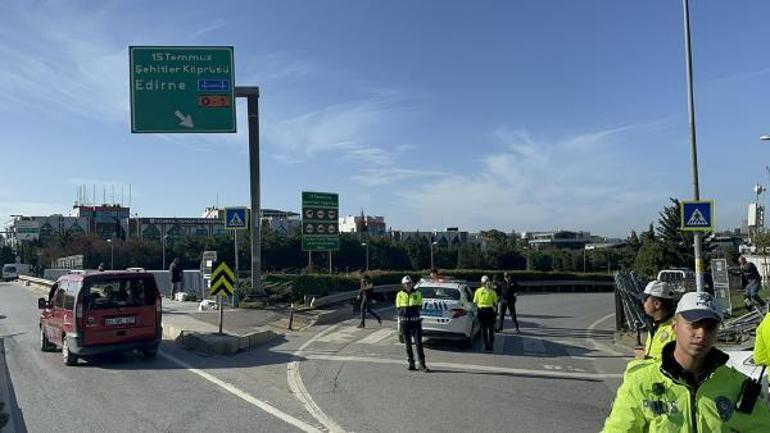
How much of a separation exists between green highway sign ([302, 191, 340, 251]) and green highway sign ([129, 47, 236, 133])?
7778mm

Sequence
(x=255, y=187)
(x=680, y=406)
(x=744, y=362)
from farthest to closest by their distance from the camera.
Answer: (x=255, y=187) < (x=744, y=362) < (x=680, y=406)

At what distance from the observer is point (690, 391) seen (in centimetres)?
285

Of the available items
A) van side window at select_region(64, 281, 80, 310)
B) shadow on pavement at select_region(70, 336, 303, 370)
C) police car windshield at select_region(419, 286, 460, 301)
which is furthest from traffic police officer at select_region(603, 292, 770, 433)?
police car windshield at select_region(419, 286, 460, 301)

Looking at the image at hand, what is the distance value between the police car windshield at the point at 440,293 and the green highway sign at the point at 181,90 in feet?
29.8

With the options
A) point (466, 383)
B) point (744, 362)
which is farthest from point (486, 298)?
point (744, 362)

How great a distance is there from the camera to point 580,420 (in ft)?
28.3

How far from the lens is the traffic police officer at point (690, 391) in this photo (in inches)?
109

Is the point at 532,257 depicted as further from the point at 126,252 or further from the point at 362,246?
the point at 126,252

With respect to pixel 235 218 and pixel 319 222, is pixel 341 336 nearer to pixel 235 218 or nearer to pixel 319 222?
pixel 235 218

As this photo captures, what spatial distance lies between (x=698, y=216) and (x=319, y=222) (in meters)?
16.7

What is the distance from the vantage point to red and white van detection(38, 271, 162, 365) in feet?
42.6

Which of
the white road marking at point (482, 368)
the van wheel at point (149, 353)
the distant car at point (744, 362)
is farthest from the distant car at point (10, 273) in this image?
the distant car at point (744, 362)

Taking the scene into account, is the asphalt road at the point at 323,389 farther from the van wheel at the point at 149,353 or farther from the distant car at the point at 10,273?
the distant car at the point at 10,273

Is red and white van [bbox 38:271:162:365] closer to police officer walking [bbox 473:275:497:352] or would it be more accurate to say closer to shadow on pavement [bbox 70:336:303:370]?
shadow on pavement [bbox 70:336:303:370]
